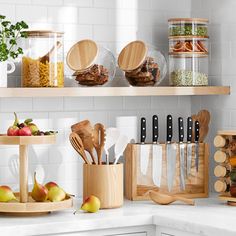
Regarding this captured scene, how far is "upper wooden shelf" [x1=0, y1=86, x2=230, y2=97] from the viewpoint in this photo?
11.1ft

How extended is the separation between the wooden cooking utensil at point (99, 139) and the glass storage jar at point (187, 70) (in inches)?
22.5

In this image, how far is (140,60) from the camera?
3.65 m

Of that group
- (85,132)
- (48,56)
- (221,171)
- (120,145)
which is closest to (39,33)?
(48,56)

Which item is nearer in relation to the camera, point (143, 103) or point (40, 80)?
point (40, 80)

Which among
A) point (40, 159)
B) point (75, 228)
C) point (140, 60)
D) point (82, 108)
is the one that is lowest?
point (75, 228)

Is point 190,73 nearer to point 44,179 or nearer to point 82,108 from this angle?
point 82,108

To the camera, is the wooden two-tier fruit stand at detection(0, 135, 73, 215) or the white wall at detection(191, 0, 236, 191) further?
the white wall at detection(191, 0, 236, 191)

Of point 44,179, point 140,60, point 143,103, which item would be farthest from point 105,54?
point 44,179

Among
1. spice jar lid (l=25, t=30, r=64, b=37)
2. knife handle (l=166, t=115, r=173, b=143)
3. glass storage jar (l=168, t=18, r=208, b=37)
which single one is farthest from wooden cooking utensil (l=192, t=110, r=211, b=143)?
spice jar lid (l=25, t=30, r=64, b=37)

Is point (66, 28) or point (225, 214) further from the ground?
point (66, 28)

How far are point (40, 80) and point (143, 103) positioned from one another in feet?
2.38

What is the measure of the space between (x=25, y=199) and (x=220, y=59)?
1324mm

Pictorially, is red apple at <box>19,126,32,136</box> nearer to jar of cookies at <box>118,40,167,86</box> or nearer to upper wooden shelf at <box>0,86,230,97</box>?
upper wooden shelf at <box>0,86,230,97</box>

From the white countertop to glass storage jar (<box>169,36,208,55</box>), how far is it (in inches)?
32.5
